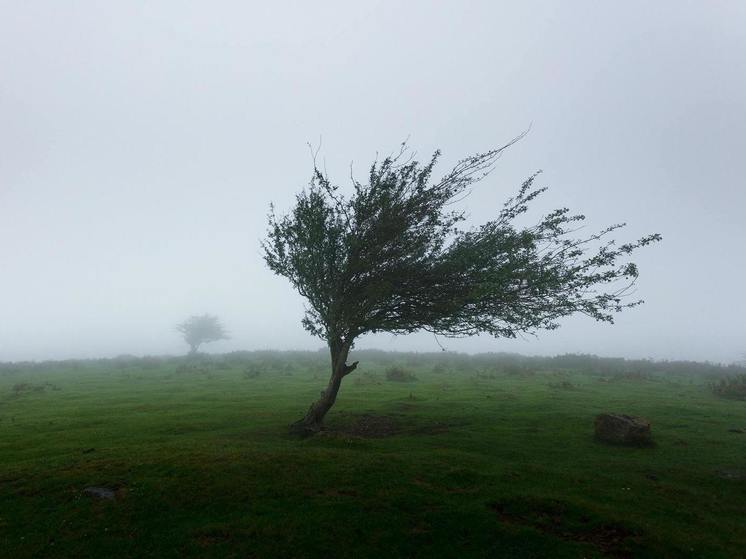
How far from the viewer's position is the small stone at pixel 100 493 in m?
13.0

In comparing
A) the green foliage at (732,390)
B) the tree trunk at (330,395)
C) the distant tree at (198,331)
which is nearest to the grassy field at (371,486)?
the tree trunk at (330,395)

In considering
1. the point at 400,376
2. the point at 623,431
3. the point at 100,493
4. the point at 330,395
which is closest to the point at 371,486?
the point at 100,493

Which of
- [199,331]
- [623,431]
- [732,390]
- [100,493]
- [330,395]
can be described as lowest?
[100,493]

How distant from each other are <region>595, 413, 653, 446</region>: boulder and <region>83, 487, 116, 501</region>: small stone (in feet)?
64.1

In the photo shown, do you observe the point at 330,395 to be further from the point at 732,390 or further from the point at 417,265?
the point at 732,390

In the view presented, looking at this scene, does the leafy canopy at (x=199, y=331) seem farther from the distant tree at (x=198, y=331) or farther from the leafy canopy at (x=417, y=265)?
the leafy canopy at (x=417, y=265)

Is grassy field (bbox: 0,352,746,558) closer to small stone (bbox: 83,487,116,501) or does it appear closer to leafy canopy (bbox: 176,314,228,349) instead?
small stone (bbox: 83,487,116,501)

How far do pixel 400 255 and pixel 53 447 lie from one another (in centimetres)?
1708

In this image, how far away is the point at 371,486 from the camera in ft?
45.3

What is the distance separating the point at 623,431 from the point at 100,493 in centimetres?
2033

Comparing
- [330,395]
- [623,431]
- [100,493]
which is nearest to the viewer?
[100,493]

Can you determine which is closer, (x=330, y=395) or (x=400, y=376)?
(x=330, y=395)

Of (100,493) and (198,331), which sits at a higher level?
(198,331)

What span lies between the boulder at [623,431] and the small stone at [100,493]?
64.1ft
